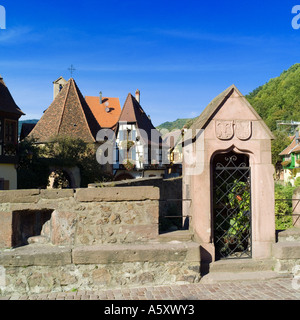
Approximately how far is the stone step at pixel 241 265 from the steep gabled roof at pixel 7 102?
623 inches

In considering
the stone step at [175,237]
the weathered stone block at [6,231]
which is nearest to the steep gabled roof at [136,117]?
the stone step at [175,237]

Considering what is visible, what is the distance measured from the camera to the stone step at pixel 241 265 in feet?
17.6

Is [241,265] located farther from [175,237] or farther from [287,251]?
[175,237]

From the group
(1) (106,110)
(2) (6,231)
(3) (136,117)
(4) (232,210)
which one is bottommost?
(2) (6,231)

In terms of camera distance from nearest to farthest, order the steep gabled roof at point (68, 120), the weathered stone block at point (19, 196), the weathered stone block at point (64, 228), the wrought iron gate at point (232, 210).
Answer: the weathered stone block at point (19, 196)
the weathered stone block at point (64, 228)
the wrought iron gate at point (232, 210)
the steep gabled roof at point (68, 120)

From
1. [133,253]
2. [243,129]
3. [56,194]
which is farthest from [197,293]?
[243,129]

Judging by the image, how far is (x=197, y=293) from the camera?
465 cm

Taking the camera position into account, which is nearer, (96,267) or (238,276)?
(96,267)

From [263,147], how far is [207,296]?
259 cm

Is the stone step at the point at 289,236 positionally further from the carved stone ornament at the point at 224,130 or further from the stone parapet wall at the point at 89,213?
the stone parapet wall at the point at 89,213

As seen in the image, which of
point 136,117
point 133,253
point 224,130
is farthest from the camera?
point 136,117

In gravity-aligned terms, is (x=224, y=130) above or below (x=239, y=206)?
above

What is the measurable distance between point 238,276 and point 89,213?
8.10 ft

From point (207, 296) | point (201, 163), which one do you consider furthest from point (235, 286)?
point (201, 163)
